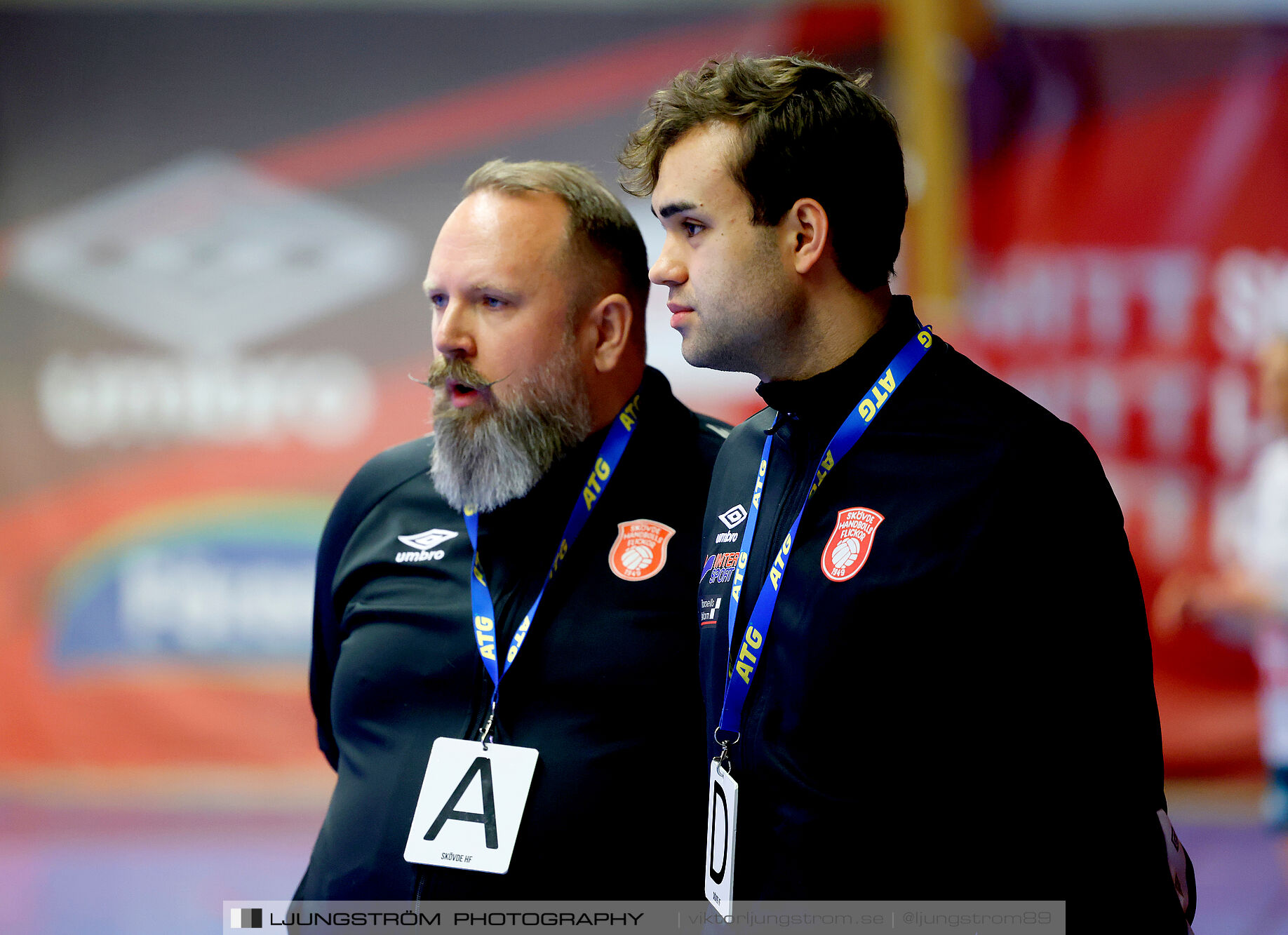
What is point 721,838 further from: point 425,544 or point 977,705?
point 425,544

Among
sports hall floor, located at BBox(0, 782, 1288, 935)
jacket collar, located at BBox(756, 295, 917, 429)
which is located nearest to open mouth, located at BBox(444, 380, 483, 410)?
jacket collar, located at BBox(756, 295, 917, 429)

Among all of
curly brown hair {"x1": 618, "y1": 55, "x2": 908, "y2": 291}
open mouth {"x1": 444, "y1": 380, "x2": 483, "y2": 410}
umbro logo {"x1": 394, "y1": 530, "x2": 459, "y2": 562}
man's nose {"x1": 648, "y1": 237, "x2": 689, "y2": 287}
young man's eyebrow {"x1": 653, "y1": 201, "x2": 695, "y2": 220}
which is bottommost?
umbro logo {"x1": 394, "y1": 530, "x2": 459, "y2": 562}

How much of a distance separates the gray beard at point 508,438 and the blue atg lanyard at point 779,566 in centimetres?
59

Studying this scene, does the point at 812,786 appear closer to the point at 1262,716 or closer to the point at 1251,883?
the point at 1251,883

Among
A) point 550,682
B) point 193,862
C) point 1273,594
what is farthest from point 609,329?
point 193,862

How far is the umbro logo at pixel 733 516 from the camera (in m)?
1.64

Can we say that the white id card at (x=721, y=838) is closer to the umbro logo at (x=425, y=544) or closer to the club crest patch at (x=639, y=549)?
the club crest patch at (x=639, y=549)

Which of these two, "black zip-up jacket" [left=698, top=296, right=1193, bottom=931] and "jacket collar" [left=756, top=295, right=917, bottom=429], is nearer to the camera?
"black zip-up jacket" [left=698, top=296, right=1193, bottom=931]

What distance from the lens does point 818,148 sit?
4.99 feet

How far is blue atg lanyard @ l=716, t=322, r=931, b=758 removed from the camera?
4.78ft

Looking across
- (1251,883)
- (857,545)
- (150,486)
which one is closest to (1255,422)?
(1251,883)

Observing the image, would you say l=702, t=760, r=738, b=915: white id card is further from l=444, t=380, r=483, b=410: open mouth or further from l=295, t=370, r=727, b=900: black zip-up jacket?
l=444, t=380, r=483, b=410: open mouth

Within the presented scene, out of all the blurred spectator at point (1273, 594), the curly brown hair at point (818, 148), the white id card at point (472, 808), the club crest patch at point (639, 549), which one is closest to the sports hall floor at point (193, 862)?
the blurred spectator at point (1273, 594)

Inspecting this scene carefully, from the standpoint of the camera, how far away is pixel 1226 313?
5488 mm
